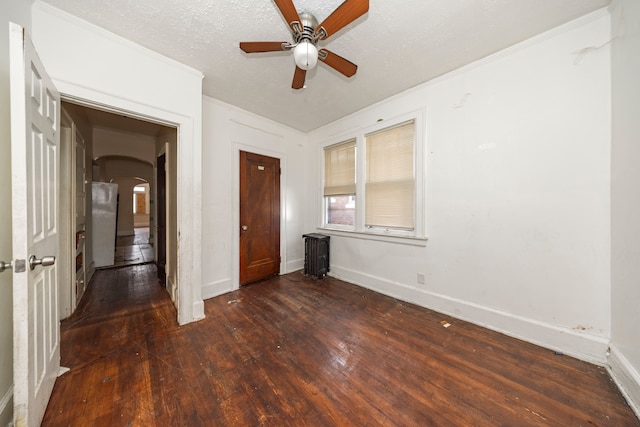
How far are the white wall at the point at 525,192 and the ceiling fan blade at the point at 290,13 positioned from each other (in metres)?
1.84

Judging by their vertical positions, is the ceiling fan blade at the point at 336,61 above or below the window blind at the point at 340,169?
above

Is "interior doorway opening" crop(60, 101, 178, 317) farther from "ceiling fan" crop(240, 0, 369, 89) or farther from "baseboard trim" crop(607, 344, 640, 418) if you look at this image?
"baseboard trim" crop(607, 344, 640, 418)

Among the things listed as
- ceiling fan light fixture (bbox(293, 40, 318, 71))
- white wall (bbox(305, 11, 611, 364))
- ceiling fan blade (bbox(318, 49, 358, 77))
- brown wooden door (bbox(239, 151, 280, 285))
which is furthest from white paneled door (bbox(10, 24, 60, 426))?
white wall (bbox(305, 11, 611, 364))

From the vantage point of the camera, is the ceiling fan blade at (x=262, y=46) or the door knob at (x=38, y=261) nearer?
the door knob at (x=38, y=261)

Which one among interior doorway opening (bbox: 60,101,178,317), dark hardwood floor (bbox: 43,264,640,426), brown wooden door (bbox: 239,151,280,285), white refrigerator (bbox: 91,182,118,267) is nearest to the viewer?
dark hardwood floor (bbox: 43,264,640,426)

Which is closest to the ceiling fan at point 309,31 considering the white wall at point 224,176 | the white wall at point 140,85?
the white wall at point 140,85

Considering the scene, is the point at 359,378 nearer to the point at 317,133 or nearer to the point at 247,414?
the point at 247,414

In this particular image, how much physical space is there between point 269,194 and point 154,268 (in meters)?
2.85

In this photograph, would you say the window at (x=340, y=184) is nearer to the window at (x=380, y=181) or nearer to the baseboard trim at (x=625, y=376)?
the window at (x=380, y=181)

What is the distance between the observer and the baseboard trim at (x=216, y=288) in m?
2.95

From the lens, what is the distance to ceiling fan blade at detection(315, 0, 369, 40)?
1.33 metres

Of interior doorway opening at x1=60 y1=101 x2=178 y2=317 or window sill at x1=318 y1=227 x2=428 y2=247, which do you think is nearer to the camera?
interior doorway opening at x1=60 y1=101 x2=178 y2=317

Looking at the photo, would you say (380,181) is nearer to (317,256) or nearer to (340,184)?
(340,184)

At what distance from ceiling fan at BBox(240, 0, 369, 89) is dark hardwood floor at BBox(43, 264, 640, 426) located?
7.91ft
